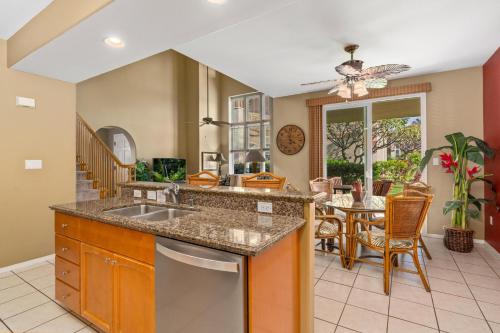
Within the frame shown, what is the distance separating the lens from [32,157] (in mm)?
3133

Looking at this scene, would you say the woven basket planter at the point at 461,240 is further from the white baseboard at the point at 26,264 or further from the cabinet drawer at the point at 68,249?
the white baseboard at the point at 26,264

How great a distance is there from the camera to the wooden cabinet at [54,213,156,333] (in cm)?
148

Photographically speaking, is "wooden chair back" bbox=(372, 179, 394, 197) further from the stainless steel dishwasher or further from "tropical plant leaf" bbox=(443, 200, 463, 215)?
the stainless steel dishwasher

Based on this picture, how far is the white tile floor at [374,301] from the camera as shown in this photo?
1.92 metres

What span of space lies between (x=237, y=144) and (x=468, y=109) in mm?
5976

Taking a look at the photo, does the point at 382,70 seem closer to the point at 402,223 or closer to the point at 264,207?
the point at 402,223

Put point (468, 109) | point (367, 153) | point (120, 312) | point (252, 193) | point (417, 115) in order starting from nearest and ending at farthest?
1. point (120, 312)
2. point (252, 193)
3. point (468, 109)
4. point (417, 115)
5. point (367, 153)

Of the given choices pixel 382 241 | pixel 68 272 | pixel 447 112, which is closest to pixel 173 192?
pixel 68 272

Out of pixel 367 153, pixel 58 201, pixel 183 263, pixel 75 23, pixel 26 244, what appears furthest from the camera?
pixel 367 153

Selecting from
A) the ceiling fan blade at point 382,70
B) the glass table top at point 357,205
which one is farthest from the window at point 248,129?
the glass table top at point 357,205

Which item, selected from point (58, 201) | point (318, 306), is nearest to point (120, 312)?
point (318, 306)

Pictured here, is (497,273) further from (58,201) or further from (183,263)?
(58,201)

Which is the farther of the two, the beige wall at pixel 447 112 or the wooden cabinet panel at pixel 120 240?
the beige wall at pixel 447 112

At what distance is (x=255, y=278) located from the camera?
1.14 m
